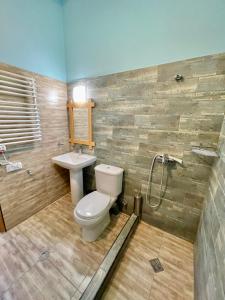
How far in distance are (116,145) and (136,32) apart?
1338 millimetres

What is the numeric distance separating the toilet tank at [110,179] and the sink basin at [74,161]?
0.75 feet

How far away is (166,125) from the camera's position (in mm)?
1500

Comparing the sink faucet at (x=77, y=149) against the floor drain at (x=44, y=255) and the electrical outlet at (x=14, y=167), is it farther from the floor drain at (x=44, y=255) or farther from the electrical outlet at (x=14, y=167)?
the floor drain at (x=44, y=255)

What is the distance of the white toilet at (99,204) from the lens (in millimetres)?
1460

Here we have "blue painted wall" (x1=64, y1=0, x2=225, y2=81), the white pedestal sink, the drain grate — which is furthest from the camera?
the white pedestal sink

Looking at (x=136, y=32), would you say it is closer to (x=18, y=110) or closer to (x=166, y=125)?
(x=166, y=125)

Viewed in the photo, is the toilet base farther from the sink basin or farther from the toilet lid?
the sink basin

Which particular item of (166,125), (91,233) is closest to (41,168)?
(91,233)

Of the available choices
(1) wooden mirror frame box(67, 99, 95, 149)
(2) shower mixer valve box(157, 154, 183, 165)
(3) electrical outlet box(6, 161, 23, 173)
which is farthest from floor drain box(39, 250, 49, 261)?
(2) shower mixer valve box(157, 154, 183, 165)

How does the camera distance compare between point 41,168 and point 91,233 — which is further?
point 41,168

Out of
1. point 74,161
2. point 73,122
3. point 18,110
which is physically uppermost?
point 18,110

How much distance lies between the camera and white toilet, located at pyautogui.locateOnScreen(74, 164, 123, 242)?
146 cm

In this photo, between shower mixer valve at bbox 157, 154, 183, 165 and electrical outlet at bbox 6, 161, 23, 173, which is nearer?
shower mixer valve at bbox 157, 154, 183, 165

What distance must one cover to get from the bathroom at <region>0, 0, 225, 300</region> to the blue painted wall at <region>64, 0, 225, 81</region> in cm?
1
